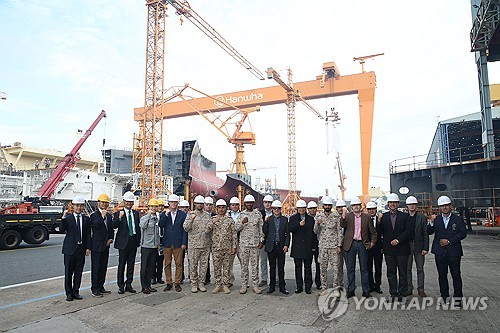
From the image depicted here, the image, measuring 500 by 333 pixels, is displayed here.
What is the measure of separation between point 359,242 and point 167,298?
331cm

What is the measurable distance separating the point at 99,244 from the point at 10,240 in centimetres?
882

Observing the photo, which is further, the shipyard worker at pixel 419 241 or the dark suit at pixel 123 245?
the dark suit at pixel 123 245

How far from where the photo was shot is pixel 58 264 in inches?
357

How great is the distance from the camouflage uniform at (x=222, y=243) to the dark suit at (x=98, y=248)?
5.80 ft

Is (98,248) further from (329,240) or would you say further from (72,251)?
(329,240)

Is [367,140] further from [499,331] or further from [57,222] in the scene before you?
[499,331]

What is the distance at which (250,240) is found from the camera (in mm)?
6098

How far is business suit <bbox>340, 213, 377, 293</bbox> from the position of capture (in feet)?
18.4

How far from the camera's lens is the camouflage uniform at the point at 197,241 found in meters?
6.10

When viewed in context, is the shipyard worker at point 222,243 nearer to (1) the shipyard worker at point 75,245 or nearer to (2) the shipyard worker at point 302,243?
(2) the shipyard worker at point 302,243

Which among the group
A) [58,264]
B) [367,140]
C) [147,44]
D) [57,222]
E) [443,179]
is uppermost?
[147,44]

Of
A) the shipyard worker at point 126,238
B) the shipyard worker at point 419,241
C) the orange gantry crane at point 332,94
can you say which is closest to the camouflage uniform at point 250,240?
the shipyard worker at point 126,238

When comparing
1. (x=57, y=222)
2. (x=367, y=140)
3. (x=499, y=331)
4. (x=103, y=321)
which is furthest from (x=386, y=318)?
(x=367, y=140)

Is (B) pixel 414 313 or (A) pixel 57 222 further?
(A) pixel 57 222
